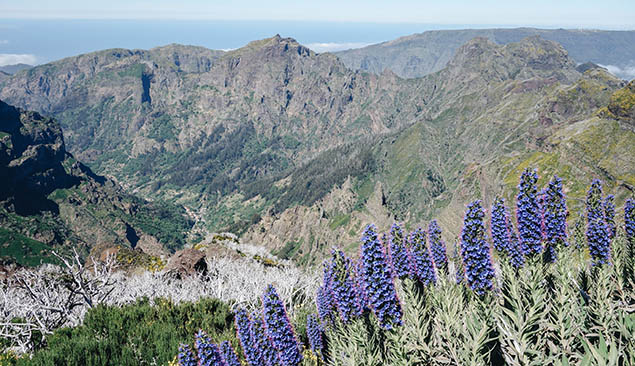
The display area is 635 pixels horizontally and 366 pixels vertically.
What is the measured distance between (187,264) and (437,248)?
30615 mm

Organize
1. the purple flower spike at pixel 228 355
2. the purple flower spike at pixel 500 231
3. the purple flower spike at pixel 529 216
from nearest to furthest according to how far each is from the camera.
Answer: the purple flower spike at pixel 228 355
the purple flower spike at pixel 529 216
the purple flower spike at pixel 500 231

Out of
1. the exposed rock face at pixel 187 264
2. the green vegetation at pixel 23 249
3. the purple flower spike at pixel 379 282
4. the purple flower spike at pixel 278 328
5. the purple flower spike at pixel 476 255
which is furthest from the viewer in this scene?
the green vegetation at pixel 23 249

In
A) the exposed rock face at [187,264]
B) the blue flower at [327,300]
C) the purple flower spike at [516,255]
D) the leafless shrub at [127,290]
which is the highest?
the purple flower spike at [516,255]

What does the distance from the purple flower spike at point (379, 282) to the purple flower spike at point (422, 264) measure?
2557 millimetres

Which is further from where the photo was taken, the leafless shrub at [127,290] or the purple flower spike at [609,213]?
the leafless shrub at [127,290]

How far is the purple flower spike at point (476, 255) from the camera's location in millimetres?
9219

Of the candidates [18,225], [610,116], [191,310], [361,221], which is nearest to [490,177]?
[610,116]

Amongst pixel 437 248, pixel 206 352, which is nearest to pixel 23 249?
pixel 206 352

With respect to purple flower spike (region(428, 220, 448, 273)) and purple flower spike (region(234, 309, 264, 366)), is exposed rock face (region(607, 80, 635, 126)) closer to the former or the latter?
purple flower spike (region(428, 220, 448, 273))

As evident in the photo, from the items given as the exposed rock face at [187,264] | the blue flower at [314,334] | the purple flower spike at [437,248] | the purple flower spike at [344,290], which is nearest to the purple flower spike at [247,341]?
the purple flower spike at [344,290]

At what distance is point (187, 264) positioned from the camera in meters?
37.2

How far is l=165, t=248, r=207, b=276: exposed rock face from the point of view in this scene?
36.2m

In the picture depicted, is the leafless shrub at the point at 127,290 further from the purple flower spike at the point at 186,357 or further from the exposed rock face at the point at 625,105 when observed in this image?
the exposed rock face at the point at 625,105

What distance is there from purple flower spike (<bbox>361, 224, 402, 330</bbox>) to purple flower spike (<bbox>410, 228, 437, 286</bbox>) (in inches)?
101
